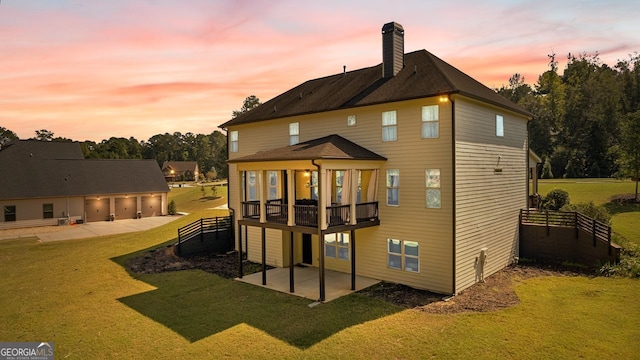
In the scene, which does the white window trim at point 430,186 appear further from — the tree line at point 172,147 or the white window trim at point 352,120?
the tree line at point 172,147

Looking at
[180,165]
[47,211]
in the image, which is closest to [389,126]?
[47,211]

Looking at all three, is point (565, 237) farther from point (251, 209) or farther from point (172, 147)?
point (172, 147)

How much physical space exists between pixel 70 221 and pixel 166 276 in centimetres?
2420

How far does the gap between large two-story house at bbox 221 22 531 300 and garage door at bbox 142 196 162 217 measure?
2661 centimetres

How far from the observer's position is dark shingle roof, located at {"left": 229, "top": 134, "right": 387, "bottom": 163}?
14.3m

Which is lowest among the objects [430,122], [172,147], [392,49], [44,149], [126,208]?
[126,208]

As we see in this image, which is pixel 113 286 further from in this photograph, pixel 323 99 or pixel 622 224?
pixel 622 224

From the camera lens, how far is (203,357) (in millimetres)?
9883

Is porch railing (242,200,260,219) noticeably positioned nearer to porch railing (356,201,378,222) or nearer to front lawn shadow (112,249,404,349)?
front lawn shadow (112,249,404,349)

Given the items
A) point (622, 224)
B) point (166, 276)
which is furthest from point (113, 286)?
point (622, 224)

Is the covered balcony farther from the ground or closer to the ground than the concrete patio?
farther from the ground

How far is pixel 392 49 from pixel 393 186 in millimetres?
7133

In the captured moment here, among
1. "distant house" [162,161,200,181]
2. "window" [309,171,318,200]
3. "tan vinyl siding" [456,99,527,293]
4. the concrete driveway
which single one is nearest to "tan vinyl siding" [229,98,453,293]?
"tan vinyl siding" [456,99,527,293]

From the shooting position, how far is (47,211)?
34.7 m
